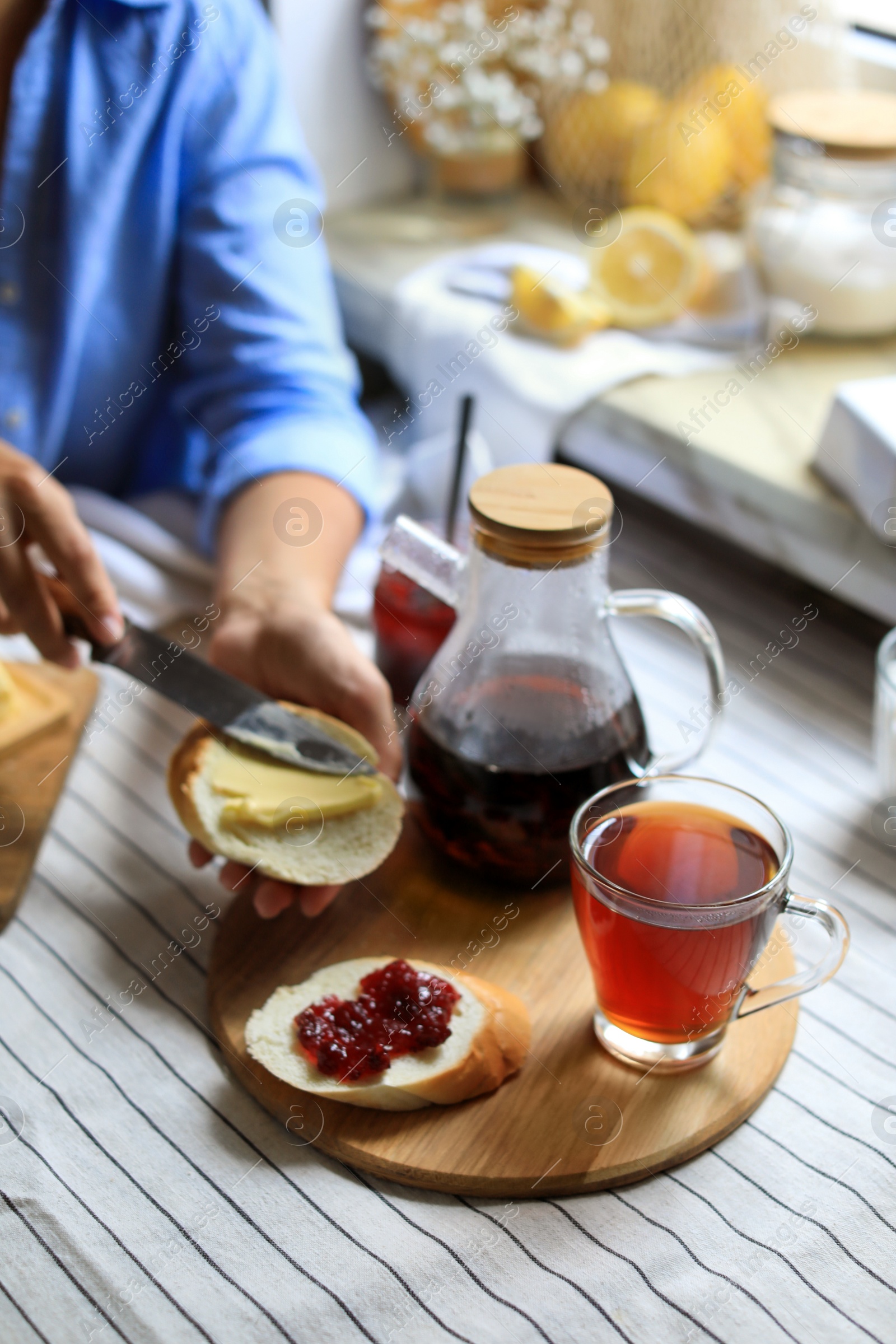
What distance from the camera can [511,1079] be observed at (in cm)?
65

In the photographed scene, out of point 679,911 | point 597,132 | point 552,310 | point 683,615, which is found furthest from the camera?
point 597,132

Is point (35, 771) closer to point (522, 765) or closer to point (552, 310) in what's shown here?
point (522, 765)

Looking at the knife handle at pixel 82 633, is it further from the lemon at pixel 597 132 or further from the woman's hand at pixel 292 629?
the lemon at pixel 597 132

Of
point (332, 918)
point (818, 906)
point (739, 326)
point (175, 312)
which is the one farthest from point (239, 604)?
point (739, 326)

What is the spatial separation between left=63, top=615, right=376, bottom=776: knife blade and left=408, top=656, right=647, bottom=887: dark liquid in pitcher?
58 millimetres

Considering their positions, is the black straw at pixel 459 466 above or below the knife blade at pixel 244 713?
above

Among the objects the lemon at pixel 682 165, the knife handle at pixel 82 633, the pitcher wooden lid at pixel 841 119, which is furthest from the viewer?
the lemon at pixel 682 165

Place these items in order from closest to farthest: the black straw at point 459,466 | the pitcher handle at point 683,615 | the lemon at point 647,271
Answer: the pitcher handle at point 683,615, the black straw at point 459,466, the lemon at point 647,271

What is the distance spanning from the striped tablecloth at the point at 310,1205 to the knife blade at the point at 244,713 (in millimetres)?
109

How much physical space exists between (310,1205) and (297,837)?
0.22 m

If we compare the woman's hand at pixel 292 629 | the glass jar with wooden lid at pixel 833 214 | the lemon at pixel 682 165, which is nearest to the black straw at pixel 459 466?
the woman's hand at pixel 292 629

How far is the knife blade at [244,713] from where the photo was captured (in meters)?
0.77

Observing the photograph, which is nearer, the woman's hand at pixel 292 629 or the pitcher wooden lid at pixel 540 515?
the pitcher wooden lid at pixel 540 515

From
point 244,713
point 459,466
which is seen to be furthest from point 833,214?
point 244,713
